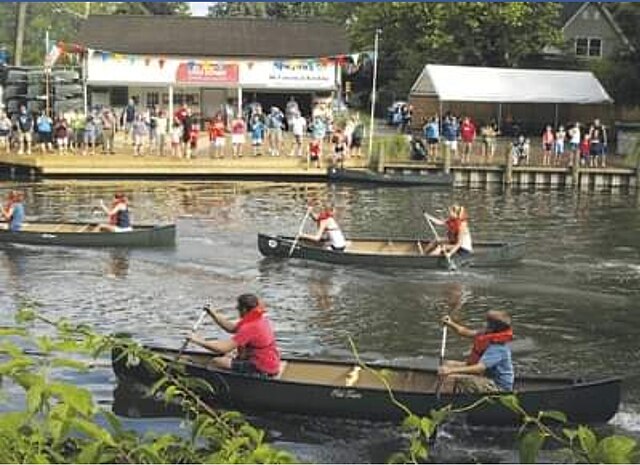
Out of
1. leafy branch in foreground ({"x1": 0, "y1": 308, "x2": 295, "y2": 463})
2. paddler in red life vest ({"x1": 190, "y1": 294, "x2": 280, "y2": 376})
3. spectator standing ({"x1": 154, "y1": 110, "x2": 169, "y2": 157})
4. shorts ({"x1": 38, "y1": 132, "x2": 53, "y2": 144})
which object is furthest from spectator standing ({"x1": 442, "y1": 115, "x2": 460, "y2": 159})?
leafy branch in foreground ({"x1": 0, "y1": 308, "x2": 295, "y2": 463})

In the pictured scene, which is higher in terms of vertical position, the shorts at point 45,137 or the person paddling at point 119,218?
the shorts at point 45,137

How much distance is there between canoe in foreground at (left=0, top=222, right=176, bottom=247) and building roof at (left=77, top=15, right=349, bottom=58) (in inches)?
968

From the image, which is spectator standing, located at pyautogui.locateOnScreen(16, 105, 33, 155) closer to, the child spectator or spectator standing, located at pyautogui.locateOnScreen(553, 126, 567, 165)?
the child spectator

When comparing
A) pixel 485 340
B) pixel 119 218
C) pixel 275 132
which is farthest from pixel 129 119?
pixel 485 340

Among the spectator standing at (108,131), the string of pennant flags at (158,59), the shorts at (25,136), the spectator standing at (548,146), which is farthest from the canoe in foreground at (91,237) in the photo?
the string of pennant flags at (158,59)

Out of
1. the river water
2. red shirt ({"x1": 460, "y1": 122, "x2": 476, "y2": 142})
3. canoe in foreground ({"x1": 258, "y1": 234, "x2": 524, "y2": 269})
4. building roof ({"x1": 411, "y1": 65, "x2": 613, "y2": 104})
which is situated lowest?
the river water

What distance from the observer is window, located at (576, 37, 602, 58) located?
222 ft

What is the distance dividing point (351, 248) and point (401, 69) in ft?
143

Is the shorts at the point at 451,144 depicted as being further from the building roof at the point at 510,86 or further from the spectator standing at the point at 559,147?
the building roof at the point at 510,86

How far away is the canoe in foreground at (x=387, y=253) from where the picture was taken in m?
22.9

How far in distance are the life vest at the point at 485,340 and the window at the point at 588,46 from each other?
5801cm

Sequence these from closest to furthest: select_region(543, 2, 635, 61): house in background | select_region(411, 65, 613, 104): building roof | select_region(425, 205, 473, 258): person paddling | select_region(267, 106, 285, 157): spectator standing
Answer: select_region(425, 205, 473, 258): person paddling < select_region(267, 106, 285, 157): spectator standing < select_region(411, 65, 613, 104): building roof < select_region(543, 2, 635, 61): house in background

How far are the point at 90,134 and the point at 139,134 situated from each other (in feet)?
6.57

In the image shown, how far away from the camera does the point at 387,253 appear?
23.1 meters
